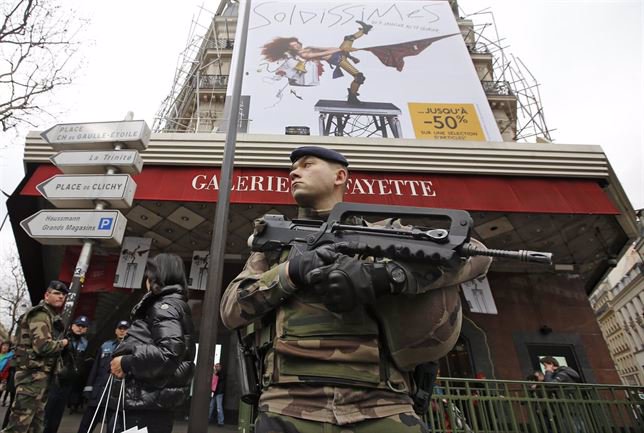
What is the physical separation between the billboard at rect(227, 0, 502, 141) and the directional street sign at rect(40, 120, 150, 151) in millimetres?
5342

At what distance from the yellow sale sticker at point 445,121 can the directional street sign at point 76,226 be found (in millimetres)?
7737

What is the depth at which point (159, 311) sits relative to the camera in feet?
8.05

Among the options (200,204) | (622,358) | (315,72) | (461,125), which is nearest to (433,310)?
(200,204)

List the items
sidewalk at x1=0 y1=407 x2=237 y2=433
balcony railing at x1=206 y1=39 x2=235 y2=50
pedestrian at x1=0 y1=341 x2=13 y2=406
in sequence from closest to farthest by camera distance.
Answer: sidewalk at x1=0 y1=407 x2=237 y2=433 < pedestrian at x1=0 y1=341 x2=13 y2=406 < balcony railing at x1=206 y1=39 x2=235 y2=50

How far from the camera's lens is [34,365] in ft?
11.2

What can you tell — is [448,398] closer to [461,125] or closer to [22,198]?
[461,125]

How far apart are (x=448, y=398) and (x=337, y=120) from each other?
723 centimetres

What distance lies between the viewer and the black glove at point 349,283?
4.02 ft

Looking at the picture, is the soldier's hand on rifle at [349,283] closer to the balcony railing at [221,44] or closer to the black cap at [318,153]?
the black cap at [318,153]

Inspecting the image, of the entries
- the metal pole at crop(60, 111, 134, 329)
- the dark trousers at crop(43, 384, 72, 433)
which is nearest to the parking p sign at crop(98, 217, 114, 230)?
the metal pole at crop(60, 111, 134, 329)

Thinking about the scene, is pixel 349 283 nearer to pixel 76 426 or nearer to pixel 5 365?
pixel 76 426

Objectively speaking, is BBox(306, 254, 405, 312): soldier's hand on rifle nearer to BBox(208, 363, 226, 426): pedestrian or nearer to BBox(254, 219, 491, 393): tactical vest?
BBox(254, 219, 491, 393): tactical vest

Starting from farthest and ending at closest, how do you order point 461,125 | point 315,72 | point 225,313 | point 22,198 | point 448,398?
point 315,72 → point 461,125 → point 22,198 → point 448,398 → point 225,313

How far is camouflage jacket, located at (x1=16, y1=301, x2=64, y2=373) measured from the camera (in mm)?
3389
